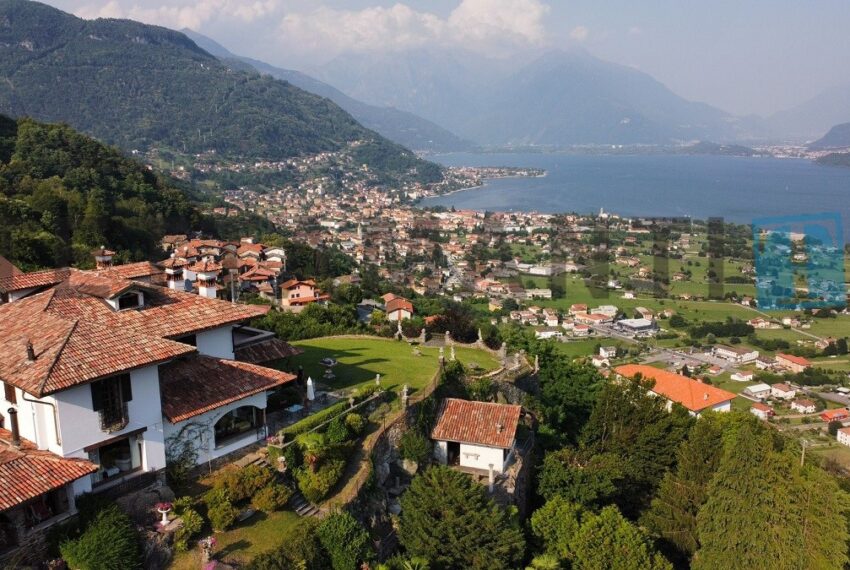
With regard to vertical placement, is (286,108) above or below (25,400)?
above

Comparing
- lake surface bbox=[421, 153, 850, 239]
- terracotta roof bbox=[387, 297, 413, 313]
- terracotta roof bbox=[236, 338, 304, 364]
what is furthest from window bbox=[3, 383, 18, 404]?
lake surface bbox=[421, 153, 850, 239]

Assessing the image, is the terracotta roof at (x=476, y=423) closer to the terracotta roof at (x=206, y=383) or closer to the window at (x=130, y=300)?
the terracotta roof at (x=206, y=383)

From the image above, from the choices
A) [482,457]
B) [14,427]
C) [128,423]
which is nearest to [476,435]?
[482,457]

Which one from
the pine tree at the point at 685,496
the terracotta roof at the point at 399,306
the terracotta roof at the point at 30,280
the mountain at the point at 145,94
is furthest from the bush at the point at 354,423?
the mountain at the point at 145,94

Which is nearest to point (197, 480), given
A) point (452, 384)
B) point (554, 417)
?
point (452, 384)

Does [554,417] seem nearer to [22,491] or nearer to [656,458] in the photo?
[656,458]

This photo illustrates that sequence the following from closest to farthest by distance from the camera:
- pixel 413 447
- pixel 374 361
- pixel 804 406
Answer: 1. pixel 413 447
2. pixel 374 361
3. pixel 804 406

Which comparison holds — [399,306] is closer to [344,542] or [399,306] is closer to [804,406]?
[344,542]
